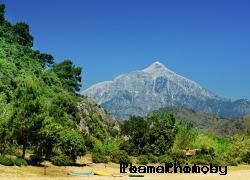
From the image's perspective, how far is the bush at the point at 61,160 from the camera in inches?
2298

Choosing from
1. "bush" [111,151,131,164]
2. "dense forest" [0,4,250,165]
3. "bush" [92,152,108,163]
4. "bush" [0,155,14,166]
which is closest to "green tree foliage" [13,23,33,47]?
"dense forest" [0,4,250,165]

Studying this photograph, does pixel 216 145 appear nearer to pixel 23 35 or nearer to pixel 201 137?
pixel 201 137

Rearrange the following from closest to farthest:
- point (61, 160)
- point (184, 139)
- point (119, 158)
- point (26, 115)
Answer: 1. point (26, 115)
2. point (61, 160)
3. point (119, 158)
4. point (184, 139)

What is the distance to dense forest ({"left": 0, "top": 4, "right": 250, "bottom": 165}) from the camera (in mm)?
55125

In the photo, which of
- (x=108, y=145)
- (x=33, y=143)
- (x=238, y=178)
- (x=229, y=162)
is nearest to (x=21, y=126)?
(x=33, y=143)

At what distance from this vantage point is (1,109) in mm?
56812

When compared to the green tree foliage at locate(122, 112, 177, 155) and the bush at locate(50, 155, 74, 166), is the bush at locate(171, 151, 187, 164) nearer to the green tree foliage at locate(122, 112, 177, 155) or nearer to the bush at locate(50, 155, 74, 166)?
the green tree foliage at locate(122, 112, 177, 155)

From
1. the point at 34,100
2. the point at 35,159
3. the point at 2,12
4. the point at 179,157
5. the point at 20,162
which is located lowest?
the point at 20,162

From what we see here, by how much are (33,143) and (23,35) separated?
65.3 meters

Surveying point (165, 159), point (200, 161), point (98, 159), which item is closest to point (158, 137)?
point (200, 161)

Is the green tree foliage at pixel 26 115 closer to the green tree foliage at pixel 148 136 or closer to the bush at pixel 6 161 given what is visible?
the bush at pixel 6 161

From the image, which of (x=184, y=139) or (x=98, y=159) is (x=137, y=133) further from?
(x=98, y=159)

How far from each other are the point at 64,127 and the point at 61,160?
914 centimetres

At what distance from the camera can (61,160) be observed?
58.8 m
